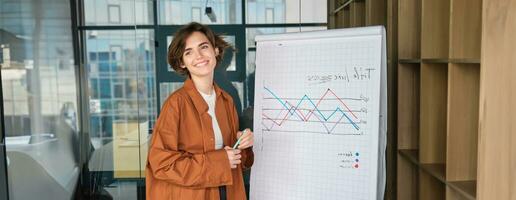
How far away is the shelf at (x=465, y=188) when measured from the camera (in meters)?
1.67

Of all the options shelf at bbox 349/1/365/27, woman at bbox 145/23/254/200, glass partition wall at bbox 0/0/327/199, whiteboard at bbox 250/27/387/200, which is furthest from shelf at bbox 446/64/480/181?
glass partition wall at bbox 0/0/327/199

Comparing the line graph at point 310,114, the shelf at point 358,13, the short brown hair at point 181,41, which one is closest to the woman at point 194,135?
the short brown hair at point 181,41

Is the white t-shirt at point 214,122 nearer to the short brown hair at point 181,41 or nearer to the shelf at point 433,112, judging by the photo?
the short brown hair at point 181,41

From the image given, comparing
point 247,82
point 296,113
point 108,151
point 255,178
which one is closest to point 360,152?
point 296,113

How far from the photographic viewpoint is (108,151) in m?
4.12

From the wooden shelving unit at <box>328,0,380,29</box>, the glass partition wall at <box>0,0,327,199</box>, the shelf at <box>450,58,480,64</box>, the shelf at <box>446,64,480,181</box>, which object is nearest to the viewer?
the shelf at <box>450,58,480,64</box>

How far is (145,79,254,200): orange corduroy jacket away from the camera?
1.66 meters

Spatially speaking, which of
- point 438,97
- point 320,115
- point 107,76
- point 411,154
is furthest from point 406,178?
point 107,76

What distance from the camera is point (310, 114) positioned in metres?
2.03

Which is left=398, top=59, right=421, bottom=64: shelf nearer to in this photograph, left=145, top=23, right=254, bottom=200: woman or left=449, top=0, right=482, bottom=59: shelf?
left=449, top=0, right=482, bottom=59: shelf

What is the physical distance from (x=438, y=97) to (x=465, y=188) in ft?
1.75

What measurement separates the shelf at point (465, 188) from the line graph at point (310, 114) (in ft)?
1.39

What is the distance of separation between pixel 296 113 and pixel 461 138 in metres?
0.70

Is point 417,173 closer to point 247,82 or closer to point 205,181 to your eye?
point 205,181
